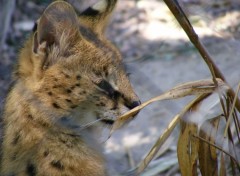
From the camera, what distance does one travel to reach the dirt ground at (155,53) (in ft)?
17.2

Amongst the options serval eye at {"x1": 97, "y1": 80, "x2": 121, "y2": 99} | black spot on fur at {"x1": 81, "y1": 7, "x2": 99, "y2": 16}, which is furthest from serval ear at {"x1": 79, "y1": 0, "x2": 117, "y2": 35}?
serval eye at {"x1": 97, "y1": 80, "x2": 121, "y2": 99}

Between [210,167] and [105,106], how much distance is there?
1.94 ft

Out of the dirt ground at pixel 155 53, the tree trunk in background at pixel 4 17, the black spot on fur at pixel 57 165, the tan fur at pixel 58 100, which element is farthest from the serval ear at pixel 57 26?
the tree trunk in background at pixel 4 17

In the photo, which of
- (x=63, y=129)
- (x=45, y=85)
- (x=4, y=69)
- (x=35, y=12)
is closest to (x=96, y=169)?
(x=63, y=129)

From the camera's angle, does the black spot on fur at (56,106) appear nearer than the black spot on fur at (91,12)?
Yes

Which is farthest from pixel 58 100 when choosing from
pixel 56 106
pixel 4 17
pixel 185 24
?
pixel 4 17

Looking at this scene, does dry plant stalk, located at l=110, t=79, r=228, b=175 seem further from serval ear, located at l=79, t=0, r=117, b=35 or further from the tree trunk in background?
the tree trunk in background

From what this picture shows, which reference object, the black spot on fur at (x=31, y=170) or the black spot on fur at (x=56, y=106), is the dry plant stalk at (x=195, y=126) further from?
the black spot on fur at (x=31, y=170)

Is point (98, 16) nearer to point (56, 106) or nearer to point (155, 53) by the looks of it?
point (56, 106)

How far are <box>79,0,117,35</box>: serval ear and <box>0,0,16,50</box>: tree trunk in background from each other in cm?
252

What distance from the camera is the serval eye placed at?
3.38 meters

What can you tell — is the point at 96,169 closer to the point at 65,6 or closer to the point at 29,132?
the point at 29,132

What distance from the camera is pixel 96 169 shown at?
3.54 metres

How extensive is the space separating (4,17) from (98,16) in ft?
8.95
